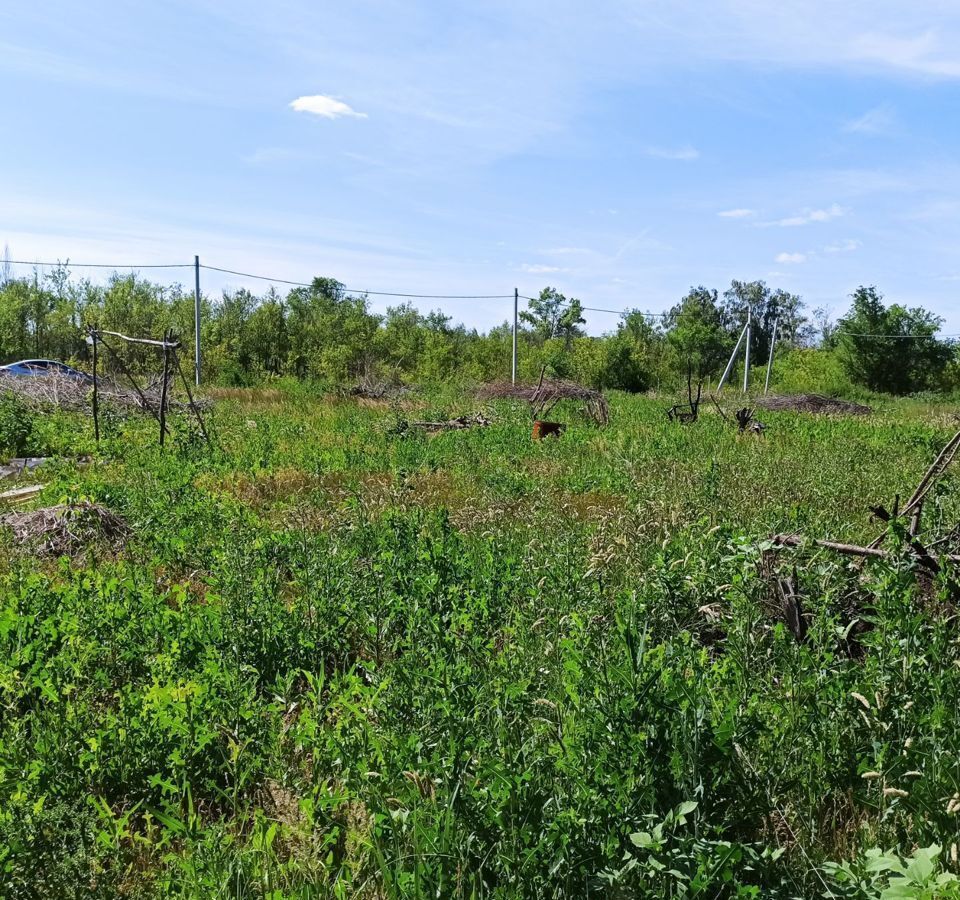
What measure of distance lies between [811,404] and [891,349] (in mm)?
12107

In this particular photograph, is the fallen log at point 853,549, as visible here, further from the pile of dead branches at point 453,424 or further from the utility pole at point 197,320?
the utility pole at point 197,320

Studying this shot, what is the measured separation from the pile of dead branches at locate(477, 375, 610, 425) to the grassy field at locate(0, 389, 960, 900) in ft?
33.2

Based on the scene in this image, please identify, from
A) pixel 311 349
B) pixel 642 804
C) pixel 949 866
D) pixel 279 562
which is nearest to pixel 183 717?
pixel 642 804

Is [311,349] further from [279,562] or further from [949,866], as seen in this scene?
[949,866]

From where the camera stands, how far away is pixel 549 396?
18828 mm

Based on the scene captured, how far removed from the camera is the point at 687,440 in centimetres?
1168

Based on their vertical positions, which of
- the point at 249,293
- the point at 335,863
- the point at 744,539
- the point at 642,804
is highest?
the point at 249,293

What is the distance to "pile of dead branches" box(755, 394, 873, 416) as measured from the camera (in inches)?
928

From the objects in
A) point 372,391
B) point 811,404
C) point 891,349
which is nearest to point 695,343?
point 891,349

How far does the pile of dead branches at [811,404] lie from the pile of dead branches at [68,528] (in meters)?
20.9

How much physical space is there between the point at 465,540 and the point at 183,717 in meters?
3.05

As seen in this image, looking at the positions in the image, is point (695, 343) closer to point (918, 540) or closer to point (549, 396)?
point (549, 396)

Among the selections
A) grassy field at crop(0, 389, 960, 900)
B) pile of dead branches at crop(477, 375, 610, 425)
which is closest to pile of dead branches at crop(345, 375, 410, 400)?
pile of dead branches at crop(477, 375, 610, 425)

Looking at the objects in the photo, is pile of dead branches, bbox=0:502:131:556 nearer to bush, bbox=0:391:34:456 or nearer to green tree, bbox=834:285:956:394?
bush, bbox=0:391:34:456
